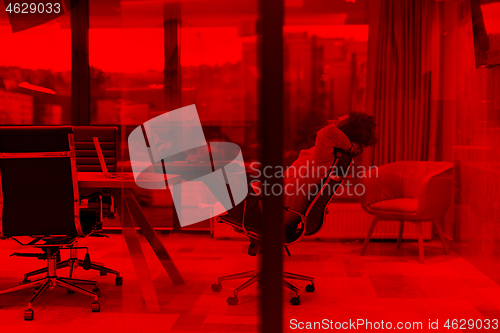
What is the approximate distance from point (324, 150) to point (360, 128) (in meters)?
0.25

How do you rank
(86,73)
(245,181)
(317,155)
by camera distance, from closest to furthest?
1. (245,181)
2. (317,155)
3. (86,73)

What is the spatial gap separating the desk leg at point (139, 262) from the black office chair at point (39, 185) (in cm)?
30

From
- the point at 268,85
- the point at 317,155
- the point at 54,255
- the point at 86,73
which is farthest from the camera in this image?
the point at 86,73

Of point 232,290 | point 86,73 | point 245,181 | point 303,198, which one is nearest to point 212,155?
point 245,181

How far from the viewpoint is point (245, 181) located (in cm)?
Answer: 197

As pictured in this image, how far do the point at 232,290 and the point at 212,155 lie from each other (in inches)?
26.6

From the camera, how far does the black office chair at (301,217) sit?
1976mm

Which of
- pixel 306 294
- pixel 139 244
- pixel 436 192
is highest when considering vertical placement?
pixel 436 192

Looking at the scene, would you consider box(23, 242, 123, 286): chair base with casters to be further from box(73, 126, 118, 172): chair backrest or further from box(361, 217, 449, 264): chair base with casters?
box(361, 217, 449, 264): chair base with casters

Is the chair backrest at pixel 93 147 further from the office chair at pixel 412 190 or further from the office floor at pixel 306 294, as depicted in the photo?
the office chair at pixel 412 190

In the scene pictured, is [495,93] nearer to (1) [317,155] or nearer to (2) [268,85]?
(1) [317,155]

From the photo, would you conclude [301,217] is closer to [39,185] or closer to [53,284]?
[39,185]

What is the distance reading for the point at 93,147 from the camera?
3369 mm
